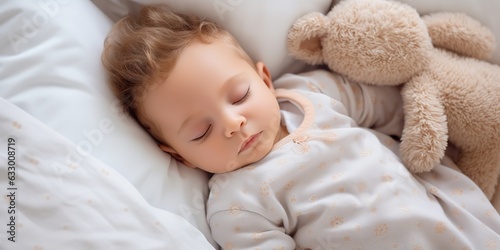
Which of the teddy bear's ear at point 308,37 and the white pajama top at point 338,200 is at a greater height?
the teddy bear's ear at point 308,37

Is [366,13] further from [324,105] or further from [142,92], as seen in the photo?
[142,92]

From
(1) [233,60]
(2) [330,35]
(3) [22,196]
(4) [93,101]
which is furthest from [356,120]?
(3) [22,196]

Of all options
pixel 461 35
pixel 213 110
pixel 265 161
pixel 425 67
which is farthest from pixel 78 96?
pixel 461 35

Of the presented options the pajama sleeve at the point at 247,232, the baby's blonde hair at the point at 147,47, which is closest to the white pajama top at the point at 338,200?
the pajama sleeve at the point at 247,232

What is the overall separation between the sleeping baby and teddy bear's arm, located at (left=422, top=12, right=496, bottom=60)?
0.31m

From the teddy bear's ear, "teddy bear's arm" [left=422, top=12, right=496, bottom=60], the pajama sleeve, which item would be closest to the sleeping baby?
the pajama sleeve

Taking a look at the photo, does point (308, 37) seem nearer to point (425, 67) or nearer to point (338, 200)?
point (425, 67)

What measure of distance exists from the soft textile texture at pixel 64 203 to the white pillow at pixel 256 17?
44cm

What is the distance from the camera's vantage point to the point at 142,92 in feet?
3.46

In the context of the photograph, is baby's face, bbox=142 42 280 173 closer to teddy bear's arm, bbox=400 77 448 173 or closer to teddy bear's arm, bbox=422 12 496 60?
teddy bear's arm, bbox=400 77 448 173

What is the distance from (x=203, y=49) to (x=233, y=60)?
0.23ft

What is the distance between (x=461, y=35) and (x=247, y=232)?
2.27ft

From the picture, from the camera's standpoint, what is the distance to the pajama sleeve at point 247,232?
0.99m

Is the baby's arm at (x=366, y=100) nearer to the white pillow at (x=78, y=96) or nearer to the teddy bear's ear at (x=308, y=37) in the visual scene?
the teddy bear's ear at (x=308, y=37)
